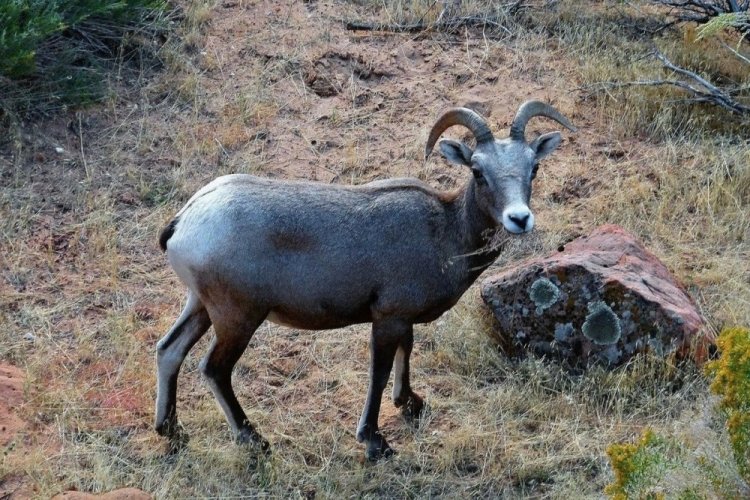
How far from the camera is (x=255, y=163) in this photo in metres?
10.3

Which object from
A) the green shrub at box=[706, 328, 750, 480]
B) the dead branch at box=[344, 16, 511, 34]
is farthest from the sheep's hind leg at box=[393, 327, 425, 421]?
the dead branch at box=[344, 16, 511, 34]

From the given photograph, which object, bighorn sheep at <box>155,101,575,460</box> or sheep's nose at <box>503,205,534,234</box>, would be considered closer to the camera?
sheep's nose at <box>503,205,534,234</box>

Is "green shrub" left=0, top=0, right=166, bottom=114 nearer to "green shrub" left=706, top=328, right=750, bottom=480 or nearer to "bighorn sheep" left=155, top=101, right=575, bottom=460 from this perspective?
"bighorn sheep" left=155, top=101, right=575, bottom=460

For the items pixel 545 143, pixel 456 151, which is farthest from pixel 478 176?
pixel 545 143

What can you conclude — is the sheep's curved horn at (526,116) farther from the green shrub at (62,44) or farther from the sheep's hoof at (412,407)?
the green shrub at (62,44)

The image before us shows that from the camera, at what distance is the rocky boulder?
7.46m

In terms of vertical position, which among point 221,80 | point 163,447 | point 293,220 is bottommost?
point 163,447

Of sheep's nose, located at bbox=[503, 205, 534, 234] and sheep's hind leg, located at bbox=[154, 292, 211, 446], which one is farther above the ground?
sheep's nose, located at bbox=[503, 205, 534, 234]

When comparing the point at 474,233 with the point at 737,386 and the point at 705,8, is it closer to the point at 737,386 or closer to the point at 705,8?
the point at 737,386

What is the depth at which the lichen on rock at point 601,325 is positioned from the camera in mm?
7504

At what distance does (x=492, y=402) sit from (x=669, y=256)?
97.5 inches

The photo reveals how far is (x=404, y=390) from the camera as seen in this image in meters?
7.45

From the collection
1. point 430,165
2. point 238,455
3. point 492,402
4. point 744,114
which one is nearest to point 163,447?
point 238,455

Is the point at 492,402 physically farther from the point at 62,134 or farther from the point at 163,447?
the point at 62,134
